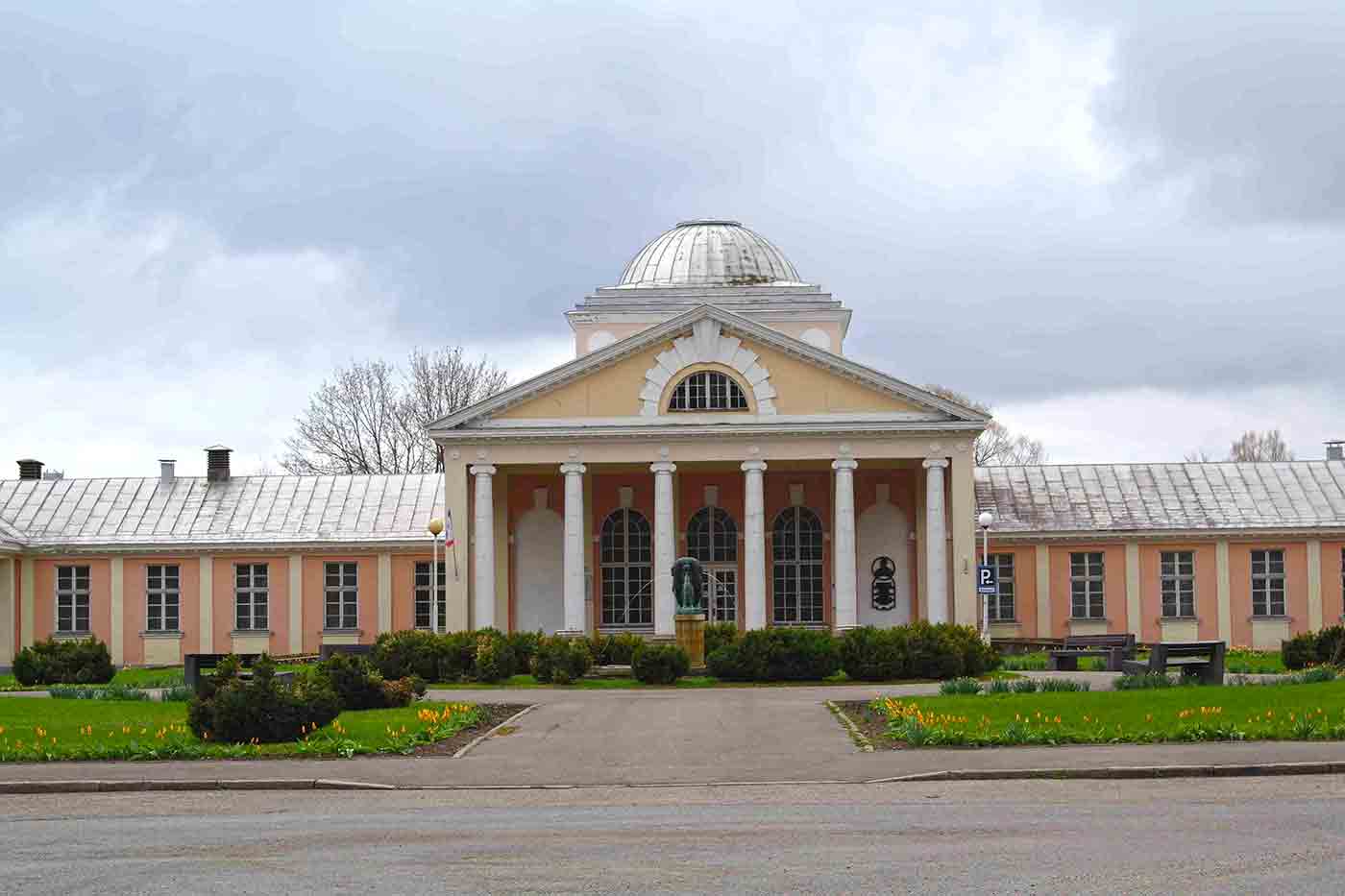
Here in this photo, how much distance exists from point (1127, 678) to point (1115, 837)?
1521 cm

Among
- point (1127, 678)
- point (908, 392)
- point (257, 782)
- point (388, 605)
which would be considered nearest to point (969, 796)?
point (257, 782)

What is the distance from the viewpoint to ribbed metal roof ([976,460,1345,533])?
48.8m

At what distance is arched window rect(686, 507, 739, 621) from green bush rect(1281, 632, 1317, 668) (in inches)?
722

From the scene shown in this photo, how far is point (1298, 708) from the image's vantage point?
21.6m

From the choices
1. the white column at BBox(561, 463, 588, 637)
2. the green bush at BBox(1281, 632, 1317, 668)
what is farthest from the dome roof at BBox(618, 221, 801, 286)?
the green bush at BBox(1281, 632, 1317, 668)

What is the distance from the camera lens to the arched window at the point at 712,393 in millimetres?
45406

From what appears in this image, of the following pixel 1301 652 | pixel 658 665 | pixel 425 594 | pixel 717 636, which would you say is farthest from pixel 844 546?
pixel 1301 652

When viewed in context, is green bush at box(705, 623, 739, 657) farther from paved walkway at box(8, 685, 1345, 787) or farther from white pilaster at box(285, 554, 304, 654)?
white pilaster at box(285, 554, 304, 654)

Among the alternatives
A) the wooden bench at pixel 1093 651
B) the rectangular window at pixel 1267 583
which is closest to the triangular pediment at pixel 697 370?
the wooden bench at pixel 1093 651

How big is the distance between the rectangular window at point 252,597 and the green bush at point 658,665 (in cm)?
1810

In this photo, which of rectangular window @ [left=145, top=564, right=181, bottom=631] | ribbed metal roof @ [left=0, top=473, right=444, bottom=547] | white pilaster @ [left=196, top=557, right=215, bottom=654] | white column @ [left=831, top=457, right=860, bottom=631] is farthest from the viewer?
ribbed metal roof @ [left=0, top=473, right=444, bottom=547]

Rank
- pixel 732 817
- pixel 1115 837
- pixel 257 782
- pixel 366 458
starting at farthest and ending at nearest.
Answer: pixel 366 458 < pixel 257 782 < pixel 732 817 < pixel 1115 837

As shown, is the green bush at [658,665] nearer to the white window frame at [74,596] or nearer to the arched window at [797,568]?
the arched window at [797,568]

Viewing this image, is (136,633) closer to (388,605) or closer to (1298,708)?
(388,605)
